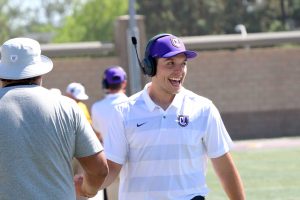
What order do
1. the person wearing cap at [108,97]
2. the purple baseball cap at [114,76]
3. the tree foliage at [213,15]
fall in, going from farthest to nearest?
the tree foliage at [213,15], the purple baseball cap at [114,76], the person wearing cap at [108,97]

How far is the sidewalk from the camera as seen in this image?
25.0 meters

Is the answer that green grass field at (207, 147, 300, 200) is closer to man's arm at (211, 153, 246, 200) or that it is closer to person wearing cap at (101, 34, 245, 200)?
man's arm at (211, 153, 246, 200)

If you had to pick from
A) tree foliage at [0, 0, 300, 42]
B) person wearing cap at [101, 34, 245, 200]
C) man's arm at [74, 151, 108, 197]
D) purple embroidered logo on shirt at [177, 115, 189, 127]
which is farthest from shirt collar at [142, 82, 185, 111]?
tree foliage at [0, 0, 300, 42]

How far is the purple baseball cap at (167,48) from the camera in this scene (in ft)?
19.5

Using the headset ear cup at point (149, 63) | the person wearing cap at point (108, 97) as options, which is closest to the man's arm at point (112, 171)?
the headset ear cup at point (149, 63)

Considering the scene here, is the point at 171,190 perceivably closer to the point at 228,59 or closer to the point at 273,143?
the point at 273,143

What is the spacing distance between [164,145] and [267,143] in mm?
21460

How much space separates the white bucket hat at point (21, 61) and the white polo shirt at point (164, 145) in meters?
Result: 0.86

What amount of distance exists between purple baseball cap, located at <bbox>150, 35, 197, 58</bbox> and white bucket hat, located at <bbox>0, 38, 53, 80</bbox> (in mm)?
922

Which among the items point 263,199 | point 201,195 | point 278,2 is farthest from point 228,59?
point 278,2

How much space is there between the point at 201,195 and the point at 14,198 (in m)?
1.43

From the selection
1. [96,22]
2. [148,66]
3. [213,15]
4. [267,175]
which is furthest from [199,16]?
[148,66]

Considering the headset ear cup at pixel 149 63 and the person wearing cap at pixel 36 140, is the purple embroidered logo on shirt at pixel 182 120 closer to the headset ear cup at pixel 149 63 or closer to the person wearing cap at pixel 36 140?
the headset ear cup at pixel 149 63

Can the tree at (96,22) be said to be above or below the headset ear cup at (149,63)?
below
